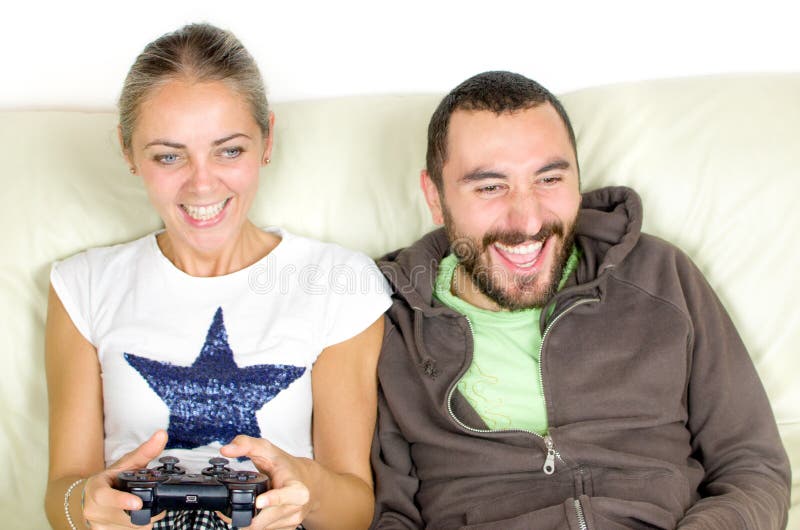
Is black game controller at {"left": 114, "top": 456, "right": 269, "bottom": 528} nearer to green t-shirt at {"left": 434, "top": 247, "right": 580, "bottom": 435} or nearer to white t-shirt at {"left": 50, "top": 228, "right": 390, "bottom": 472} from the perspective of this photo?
white t-shirt at {"left": 50, "top": 228, "right": 390, "bottom": 472}

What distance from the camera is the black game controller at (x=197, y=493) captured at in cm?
110

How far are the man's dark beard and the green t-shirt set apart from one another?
3cm

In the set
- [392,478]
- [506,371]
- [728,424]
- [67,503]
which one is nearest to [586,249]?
[506,371]

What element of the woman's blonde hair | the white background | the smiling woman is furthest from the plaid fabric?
the white background

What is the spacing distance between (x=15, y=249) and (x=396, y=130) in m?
0.72

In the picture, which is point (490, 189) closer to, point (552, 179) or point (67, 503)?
point (552, 179)

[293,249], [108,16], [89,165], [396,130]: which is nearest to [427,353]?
[293,249]

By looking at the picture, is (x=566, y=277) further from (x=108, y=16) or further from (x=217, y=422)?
(x=108, y=16)

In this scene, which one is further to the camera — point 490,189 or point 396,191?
point 396,191

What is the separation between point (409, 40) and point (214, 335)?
759 mm

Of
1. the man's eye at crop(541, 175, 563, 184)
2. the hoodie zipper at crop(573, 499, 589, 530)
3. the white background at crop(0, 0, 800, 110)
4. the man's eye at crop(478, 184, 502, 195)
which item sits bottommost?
the hoodie zipper at crop(573, 499, 589, 530)

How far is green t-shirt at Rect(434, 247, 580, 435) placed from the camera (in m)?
1.37

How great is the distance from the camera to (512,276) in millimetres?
1385

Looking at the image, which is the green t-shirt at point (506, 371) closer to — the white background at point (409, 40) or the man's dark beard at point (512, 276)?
the man's dark beard at point (512, 276)
